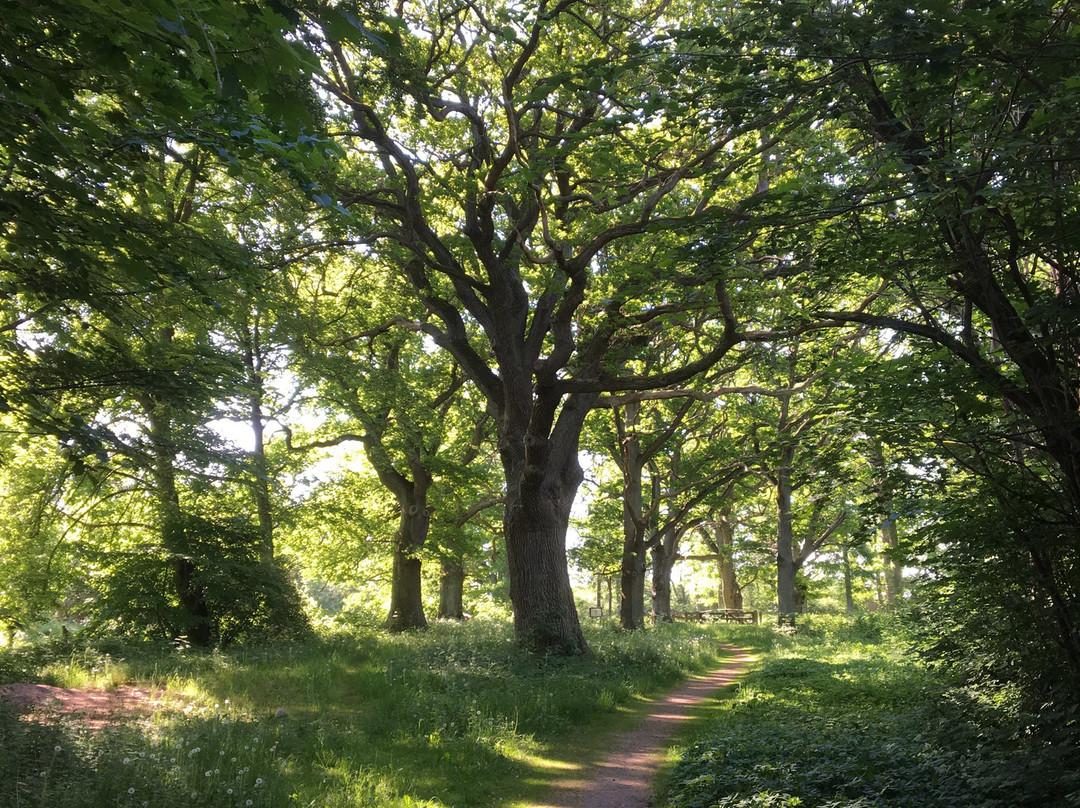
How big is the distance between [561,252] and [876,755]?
7395 millimetres

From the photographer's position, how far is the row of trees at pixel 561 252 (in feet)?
14.7

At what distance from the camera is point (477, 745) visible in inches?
286

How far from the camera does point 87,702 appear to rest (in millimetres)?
7812

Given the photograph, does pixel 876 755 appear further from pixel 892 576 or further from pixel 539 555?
pixel 892 576

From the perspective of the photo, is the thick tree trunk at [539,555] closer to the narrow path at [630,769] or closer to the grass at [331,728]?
the grass at [331,728]

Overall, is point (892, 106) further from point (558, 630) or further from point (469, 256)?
point (558, 630)

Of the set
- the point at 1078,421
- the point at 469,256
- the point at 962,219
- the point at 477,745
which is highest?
the point at 469,256

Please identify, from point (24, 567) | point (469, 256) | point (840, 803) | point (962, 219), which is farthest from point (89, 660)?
point (962, 219)

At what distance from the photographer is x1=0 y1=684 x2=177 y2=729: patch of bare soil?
670 cm

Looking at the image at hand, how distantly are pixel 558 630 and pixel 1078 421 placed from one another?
9.81 metres

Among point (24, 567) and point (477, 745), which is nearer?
point (477, 745)

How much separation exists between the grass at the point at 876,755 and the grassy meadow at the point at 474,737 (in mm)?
21

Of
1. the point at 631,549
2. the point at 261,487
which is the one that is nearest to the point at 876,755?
the point at 261,487

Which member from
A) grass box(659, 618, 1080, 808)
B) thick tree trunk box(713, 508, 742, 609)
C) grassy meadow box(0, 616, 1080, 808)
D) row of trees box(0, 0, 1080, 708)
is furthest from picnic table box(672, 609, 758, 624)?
grass box(659, 618, 1080, 808)
